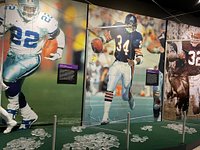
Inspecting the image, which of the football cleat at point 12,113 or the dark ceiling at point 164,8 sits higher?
the dark ceiling at point 164,8

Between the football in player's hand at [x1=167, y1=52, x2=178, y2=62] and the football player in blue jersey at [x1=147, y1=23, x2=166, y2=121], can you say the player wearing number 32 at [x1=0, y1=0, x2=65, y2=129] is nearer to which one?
the football player in blue jersey at [x1=147, y1=23, x2=166, y2=121]

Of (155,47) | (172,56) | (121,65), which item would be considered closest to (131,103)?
(121,65)

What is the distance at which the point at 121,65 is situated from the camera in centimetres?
784

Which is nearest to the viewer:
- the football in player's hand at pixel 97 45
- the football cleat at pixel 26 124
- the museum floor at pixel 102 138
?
the museum floor at pixel 102 138

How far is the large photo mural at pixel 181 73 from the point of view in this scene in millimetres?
9023

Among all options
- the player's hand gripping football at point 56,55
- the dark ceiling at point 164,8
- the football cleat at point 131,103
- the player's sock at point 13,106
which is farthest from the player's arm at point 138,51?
the player's sock at point 13,106

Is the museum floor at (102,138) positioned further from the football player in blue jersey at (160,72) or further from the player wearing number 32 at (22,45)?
the football player in blue jersey at (160,72)

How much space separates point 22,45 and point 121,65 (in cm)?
274

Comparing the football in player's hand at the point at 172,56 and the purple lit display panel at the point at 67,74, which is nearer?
the purple lit display panel at the point at 67,74

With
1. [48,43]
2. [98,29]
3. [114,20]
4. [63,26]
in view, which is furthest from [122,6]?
[48,43]

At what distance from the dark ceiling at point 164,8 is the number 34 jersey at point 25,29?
1.32 m

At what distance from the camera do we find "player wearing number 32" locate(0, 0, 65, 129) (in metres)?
6.03

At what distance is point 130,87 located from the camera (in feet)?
26.6

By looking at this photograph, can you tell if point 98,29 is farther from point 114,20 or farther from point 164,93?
point 164,93
